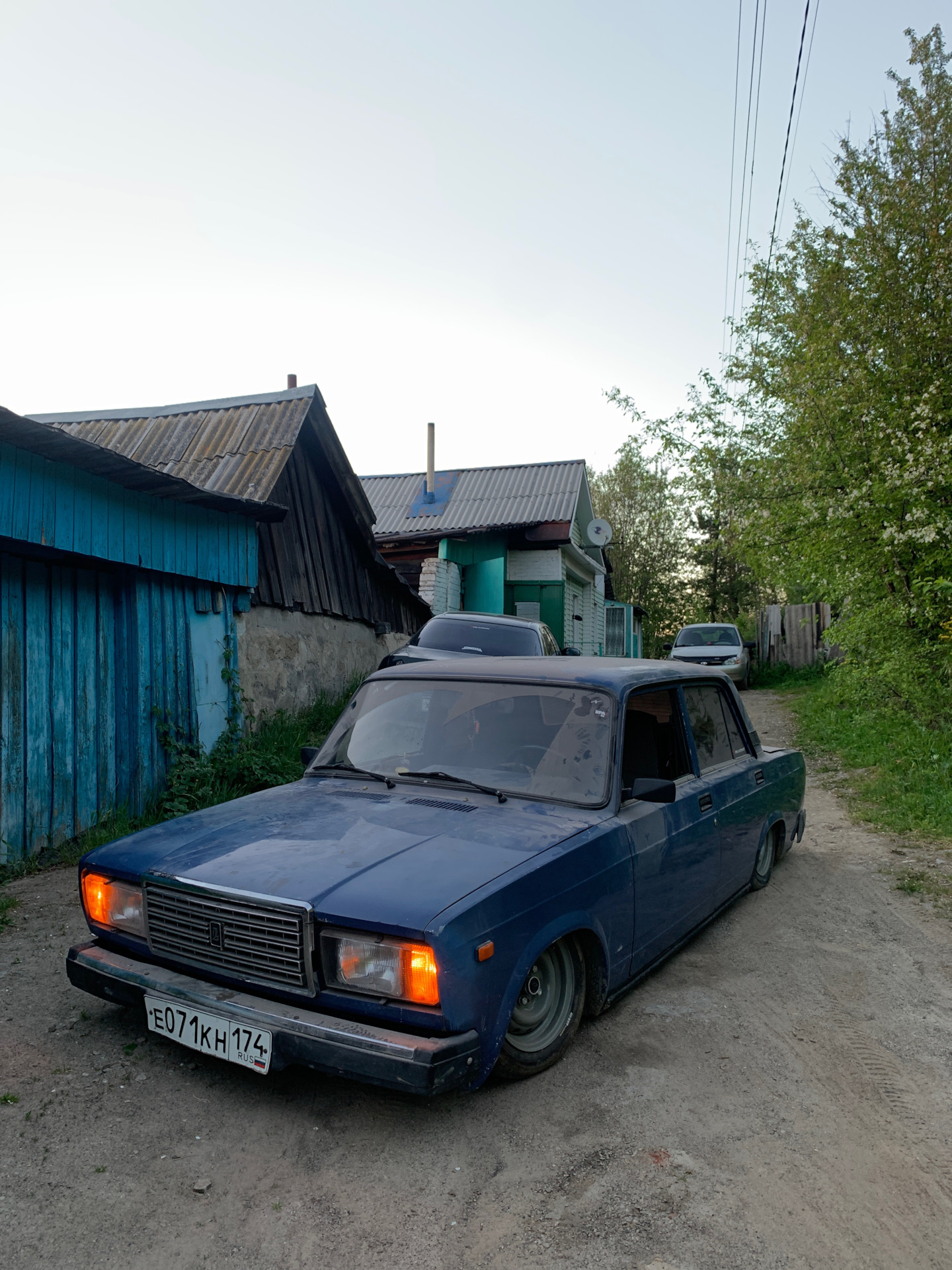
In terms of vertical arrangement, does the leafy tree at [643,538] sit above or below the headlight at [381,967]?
above

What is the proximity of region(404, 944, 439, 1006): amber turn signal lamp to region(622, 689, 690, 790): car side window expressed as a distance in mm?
1392

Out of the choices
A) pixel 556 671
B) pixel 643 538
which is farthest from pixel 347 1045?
pixel 643 538

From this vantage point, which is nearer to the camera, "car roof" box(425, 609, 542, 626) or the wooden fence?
Answer: "car roof" box(425, 609, 542, 626)

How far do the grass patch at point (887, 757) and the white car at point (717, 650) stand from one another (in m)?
4.99

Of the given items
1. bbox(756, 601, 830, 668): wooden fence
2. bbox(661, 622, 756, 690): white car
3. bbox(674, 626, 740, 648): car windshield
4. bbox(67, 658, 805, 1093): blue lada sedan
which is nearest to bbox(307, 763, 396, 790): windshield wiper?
bbox(67, 658, 805, 1093): blue lada sedan

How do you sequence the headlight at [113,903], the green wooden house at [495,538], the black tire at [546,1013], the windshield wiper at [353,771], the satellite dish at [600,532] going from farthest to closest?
the satellite dish at [600,532] < the green wooden house at [495,538] < the windshield wiper at [353,771] < the headlight at [113,903] < the black tire at [546,1013]

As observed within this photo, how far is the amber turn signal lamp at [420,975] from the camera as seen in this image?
242 cm

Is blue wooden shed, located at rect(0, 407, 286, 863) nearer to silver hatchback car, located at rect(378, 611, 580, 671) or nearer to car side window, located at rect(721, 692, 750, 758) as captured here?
silver hatchback car, located at rect(378, 611, 580, 671)

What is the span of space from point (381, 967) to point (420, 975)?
13 cm

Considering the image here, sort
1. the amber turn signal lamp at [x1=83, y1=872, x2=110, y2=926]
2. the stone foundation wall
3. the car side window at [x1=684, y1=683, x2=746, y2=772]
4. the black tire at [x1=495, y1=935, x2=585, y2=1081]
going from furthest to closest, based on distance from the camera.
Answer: the stone foundation wall, the car side window at [x1=684, y1=683, x2=746, y2=772], the amber turn signal lamp at [x1=83, y1=872, x2=110, y2=926], the black tire at [x1=495, y1=935, x2=585, y2=1081]

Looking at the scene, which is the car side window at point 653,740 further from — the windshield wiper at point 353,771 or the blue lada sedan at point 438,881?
the windshield wiper at point 353,771

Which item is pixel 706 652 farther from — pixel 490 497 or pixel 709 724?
pixel 709 724

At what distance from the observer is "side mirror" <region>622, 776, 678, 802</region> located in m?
3.35

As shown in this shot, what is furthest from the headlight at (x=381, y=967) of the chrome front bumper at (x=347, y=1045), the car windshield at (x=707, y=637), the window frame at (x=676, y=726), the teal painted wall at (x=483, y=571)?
the car windshield at (x=707, y=637)
